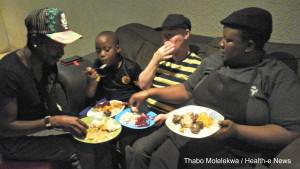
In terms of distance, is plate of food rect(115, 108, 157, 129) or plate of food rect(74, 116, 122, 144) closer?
plate of food rect(74, 116, 122, 144)

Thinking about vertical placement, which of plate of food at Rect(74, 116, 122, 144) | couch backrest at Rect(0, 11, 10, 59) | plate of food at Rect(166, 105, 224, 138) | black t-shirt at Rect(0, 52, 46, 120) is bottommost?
couch backrest at Rect(0, 11, 10, 59)

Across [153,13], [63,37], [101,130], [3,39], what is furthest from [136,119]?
[3,39]

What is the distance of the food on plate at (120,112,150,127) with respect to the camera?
1.75 meters

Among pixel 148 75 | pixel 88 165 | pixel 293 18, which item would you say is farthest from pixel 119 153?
pixel 293 18

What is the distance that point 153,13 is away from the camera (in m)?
2.45

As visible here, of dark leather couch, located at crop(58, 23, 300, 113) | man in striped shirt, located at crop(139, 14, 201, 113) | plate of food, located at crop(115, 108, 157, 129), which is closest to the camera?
plate of food, located at crop(115, 108, 157, 129)

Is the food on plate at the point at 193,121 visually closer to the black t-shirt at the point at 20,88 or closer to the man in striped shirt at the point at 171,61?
the man in striped shirt at the point at 171,61

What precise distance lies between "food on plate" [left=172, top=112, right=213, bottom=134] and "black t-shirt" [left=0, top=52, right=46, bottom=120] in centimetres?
72

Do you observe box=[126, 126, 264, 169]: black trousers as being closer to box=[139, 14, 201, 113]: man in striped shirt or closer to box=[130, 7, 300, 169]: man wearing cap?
box=[130, 7, 300, 169]: man wearing cap

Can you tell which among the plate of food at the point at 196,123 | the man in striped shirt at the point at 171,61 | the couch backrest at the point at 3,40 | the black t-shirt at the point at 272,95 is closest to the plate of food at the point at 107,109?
the man in striped shirt at the point at 171,61

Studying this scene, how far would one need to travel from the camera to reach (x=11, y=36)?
432 centimetres

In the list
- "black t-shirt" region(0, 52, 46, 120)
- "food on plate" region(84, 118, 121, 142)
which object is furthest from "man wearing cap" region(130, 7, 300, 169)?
"black t-shirt" region(0, 52, 46, 120)

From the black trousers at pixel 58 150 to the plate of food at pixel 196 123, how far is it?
48 cm

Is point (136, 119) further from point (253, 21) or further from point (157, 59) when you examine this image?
point (253, 21)
